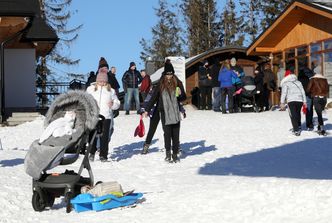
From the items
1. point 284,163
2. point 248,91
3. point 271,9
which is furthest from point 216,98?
point 271,9

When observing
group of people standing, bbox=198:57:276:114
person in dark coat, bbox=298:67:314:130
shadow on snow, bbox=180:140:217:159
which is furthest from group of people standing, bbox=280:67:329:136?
group of people standing, bbox=198:57:276:114

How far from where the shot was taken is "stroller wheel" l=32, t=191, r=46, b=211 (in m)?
7.14

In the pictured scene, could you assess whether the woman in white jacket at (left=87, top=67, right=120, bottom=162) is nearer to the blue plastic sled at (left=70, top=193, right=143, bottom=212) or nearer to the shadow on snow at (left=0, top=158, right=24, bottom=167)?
the shadow on snow at (left=0, top=158, right=24, bottom=167)

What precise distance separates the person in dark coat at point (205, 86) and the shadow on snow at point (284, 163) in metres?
10.3

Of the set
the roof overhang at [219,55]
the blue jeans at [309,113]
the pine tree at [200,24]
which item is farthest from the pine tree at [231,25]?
the blue jeans at [309,113]

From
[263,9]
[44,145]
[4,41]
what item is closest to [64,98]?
[44,145]

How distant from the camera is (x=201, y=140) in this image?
14.9 metres

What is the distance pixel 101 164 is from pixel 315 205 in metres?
5.72

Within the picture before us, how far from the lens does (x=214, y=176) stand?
9578 millimetres

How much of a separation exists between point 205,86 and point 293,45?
220 inches

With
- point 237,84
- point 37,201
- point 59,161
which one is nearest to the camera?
point 37,201

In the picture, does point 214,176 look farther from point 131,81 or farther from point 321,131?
point 131,81

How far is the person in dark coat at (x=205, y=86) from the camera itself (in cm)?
2381

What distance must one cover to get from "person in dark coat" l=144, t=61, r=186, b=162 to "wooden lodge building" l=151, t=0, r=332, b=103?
11.9 metres
